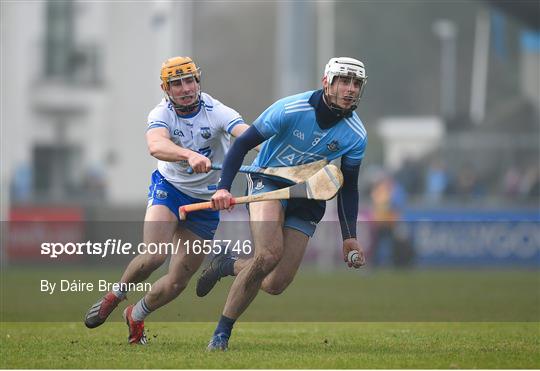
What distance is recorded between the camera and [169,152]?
11.3m

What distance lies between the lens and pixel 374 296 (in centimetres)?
2042

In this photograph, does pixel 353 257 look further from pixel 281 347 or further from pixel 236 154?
pixel 236 154

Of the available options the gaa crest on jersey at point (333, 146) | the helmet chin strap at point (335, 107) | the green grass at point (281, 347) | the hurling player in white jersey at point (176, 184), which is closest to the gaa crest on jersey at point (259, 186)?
the hurling player in white jersey at point (176, 184)

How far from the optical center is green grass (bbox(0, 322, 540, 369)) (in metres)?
10.3

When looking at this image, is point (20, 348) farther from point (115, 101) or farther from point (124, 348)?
point (115, 101)

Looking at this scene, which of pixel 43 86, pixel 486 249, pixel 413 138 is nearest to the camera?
pixel 486 249

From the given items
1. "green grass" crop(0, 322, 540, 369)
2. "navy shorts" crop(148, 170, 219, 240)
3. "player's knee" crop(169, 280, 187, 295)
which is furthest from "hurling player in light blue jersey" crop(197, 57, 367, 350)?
"green grass" crop(0, 322, 540, 369)

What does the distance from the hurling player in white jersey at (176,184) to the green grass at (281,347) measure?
0.43m

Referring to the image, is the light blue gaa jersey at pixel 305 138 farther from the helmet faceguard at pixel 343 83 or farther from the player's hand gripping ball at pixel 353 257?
the player's hand gripping ball at pixel 353 257

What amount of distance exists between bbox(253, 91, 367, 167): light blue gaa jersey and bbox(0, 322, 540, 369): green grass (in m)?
1.62

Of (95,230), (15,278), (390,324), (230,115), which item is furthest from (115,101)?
(230,115)

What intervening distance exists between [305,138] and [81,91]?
48348 millimetres

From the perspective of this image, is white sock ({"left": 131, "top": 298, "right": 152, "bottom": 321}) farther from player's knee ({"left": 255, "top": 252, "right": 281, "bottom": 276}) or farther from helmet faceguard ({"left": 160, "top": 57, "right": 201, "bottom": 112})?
helmet faceguard ({"left": 160, "top": 57, "right": 201, "bottom": 112})

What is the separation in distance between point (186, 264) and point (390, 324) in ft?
14.9
